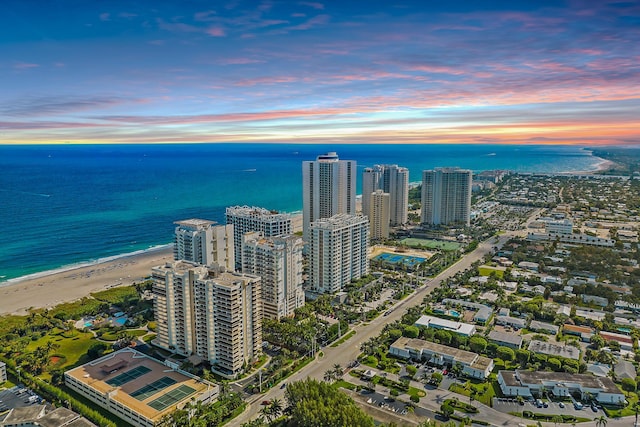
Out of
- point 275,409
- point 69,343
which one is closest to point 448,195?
point 275,409

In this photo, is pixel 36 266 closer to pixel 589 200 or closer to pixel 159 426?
pixel 159 426

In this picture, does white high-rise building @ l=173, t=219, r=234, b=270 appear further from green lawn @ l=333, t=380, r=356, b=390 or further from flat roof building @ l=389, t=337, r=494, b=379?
flat roof building @ l=389, t=337, r=494, b=379

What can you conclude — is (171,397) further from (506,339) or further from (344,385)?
(506,339)

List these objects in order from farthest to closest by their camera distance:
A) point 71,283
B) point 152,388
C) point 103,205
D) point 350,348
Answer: point 103,205
point 71,283
point 350,348
point 152,388

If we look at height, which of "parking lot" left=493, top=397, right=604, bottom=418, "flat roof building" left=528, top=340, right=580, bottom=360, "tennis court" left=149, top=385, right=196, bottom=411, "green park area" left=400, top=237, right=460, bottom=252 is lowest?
"parking lot" left=493, top=397, right=604, bottom=418

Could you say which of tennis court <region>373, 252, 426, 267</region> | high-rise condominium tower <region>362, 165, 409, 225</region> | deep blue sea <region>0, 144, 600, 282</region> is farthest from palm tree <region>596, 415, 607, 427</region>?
deep blue sea <region>0, 144, 600, 282</region>

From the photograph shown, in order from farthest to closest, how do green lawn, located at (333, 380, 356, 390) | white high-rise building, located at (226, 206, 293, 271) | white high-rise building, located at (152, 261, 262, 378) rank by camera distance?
white high-rise building, located at (226, 206, 293, 271)
white high-rise building, located at (152, 261, 262, 378)
green lawn, located at (333, 380, 356, 390)
